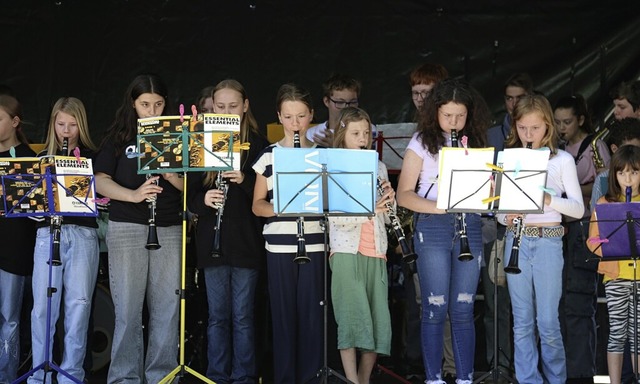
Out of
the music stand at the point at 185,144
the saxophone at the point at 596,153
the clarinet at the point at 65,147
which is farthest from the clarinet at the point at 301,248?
the saxophone at the point at 596,153

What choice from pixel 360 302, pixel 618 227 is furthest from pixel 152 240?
pixel 618 227

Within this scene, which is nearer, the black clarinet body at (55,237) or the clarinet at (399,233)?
the clarinet at (399,233)

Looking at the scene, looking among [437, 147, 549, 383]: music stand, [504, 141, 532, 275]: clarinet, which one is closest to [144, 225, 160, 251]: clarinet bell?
[437, 147, 549, 383]: music stand

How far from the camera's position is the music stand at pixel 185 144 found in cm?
519

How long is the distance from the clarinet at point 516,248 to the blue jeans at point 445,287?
0.22m

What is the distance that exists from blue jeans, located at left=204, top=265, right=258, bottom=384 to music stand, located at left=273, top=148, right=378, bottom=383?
2.99 feet

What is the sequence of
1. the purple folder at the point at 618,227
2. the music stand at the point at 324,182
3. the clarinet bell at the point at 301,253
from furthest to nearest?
1. the purple folder at the point at 618,227
2. the clarinet bell at the point at 301,253
3. the music stand at the point at 324,182

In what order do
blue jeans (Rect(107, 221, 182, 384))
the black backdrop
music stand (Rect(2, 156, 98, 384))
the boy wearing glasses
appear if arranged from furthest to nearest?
the black backdrop
the boy wearing glasses
blue jeans (Rect(107, 221, 182, 384))
music stand (Rect(2, 156, 98, 384))

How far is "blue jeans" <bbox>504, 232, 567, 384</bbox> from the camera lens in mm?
5496

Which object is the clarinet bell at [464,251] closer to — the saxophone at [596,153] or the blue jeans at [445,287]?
the blue jeans at [445,287]

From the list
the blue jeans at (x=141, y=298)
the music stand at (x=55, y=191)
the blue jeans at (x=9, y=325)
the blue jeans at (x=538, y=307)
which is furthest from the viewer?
the blue jeans at (x=9, y=325)

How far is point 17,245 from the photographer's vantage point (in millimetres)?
5984

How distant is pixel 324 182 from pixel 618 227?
1.52 metres

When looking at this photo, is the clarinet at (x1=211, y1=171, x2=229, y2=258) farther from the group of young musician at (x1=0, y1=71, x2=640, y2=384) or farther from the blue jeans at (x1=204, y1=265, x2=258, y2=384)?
the blue jeans at (x1=204, y1=265, x2=258, y2=384)
